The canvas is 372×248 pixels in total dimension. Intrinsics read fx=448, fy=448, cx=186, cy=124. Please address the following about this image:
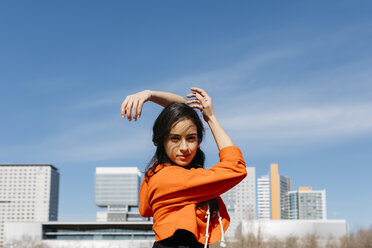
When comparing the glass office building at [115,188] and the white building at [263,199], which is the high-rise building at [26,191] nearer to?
the glass office building at [115,188]

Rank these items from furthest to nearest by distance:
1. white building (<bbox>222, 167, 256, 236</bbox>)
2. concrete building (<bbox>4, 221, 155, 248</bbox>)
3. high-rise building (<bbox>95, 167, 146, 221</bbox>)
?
1. white building (<bbox>222, 167, 256, 236</bbox>)
2. high-rise building (<bbox>95, 167, 146, 221</bbox>)
3. concrete building (<bbox>4, 221, 155, 248</bbox>)

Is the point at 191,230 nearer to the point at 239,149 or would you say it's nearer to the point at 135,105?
the point at 239,149

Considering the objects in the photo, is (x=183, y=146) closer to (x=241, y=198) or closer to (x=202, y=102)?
(x=202, y=102)

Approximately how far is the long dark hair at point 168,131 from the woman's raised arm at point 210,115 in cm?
5

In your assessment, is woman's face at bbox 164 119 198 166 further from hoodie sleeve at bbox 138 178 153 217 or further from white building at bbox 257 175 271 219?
white building at bbox 257 175 271 219

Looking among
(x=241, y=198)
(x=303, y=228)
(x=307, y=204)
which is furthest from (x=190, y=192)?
(x=307, y=204)

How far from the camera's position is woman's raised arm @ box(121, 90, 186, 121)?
1.91 meters

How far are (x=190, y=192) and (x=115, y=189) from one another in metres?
163

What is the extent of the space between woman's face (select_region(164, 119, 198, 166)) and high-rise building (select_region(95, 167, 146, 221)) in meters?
158

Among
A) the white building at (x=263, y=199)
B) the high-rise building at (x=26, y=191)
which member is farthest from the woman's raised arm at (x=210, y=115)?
the white building at (x=263, y=199)

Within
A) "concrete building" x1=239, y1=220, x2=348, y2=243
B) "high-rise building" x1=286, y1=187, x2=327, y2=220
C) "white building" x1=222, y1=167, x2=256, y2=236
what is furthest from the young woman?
"high-rise building" x1=286, y1=187, x2=327, y2=220

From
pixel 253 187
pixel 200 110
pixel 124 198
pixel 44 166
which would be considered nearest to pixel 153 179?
pixel 200 110

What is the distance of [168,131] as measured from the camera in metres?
2.03

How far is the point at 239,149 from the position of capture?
6.39 feet
